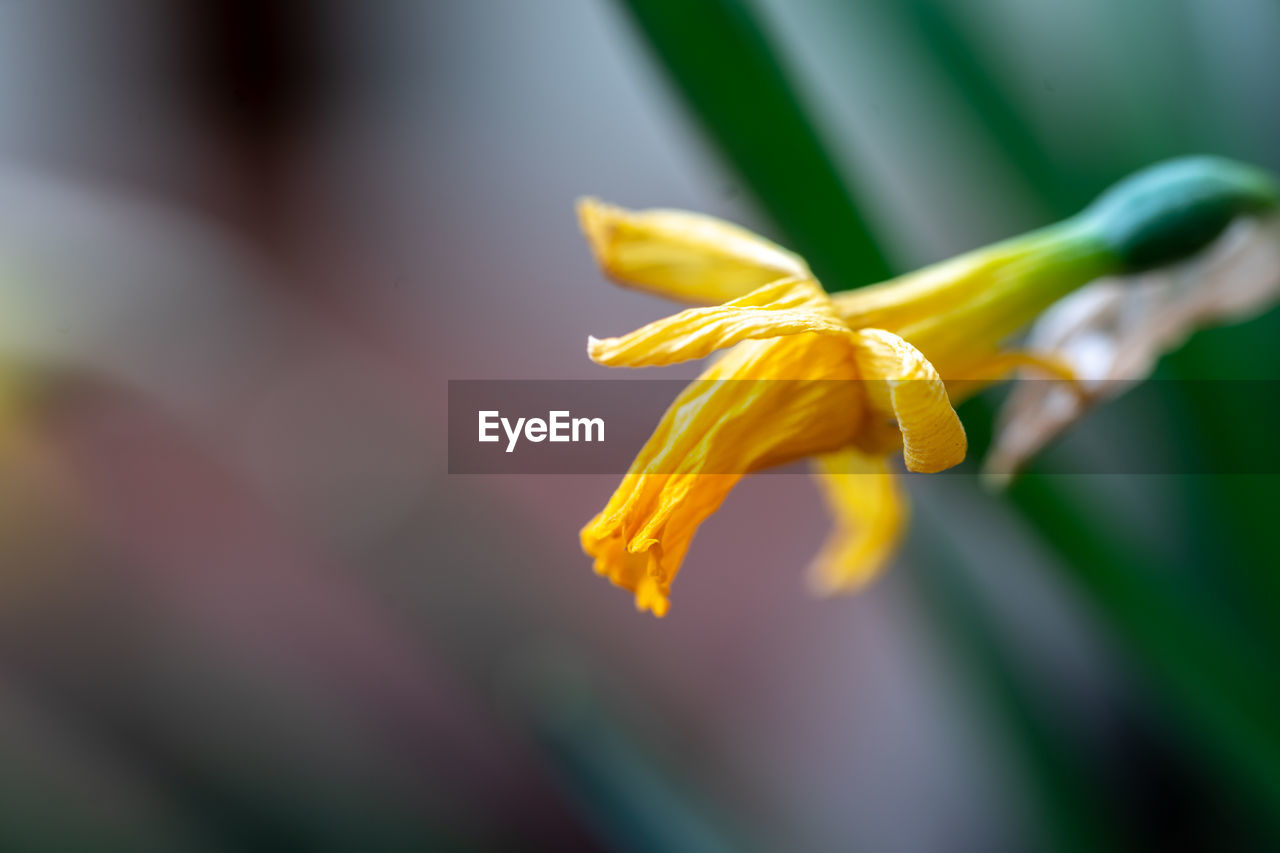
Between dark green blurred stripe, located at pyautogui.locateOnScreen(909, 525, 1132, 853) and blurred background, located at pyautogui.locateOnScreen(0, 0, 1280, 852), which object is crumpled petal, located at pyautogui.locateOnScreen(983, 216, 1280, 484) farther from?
dark green blurred stripe, located at pyautogui.locateOnScreen(909, 525, 1132, 853)

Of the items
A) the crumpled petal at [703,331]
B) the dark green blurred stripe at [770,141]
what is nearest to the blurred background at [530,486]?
the dark green blurred stripe at [770,141]

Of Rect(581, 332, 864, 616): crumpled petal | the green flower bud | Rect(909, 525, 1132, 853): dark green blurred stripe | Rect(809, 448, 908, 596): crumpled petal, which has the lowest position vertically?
Rect(909, 525, 1132, 853): dark green blurred stripe

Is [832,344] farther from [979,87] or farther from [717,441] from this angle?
[979,87]

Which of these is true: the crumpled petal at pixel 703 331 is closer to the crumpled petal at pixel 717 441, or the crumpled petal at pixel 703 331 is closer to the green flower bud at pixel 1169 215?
the crumpled petal at pixel 717 441

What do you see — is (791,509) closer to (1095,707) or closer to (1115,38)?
(1095,707)

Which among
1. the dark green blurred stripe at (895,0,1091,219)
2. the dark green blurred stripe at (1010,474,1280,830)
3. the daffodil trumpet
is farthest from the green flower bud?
the dark green blurred stripe at (895,0,1091,219)

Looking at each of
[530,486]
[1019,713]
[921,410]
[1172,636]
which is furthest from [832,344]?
[530,486]

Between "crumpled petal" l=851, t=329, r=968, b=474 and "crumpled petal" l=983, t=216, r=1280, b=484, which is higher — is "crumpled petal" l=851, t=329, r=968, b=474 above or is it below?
above

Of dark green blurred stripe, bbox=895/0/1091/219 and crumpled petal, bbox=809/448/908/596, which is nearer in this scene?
crumpled petal, bbox=809/448/908/596
